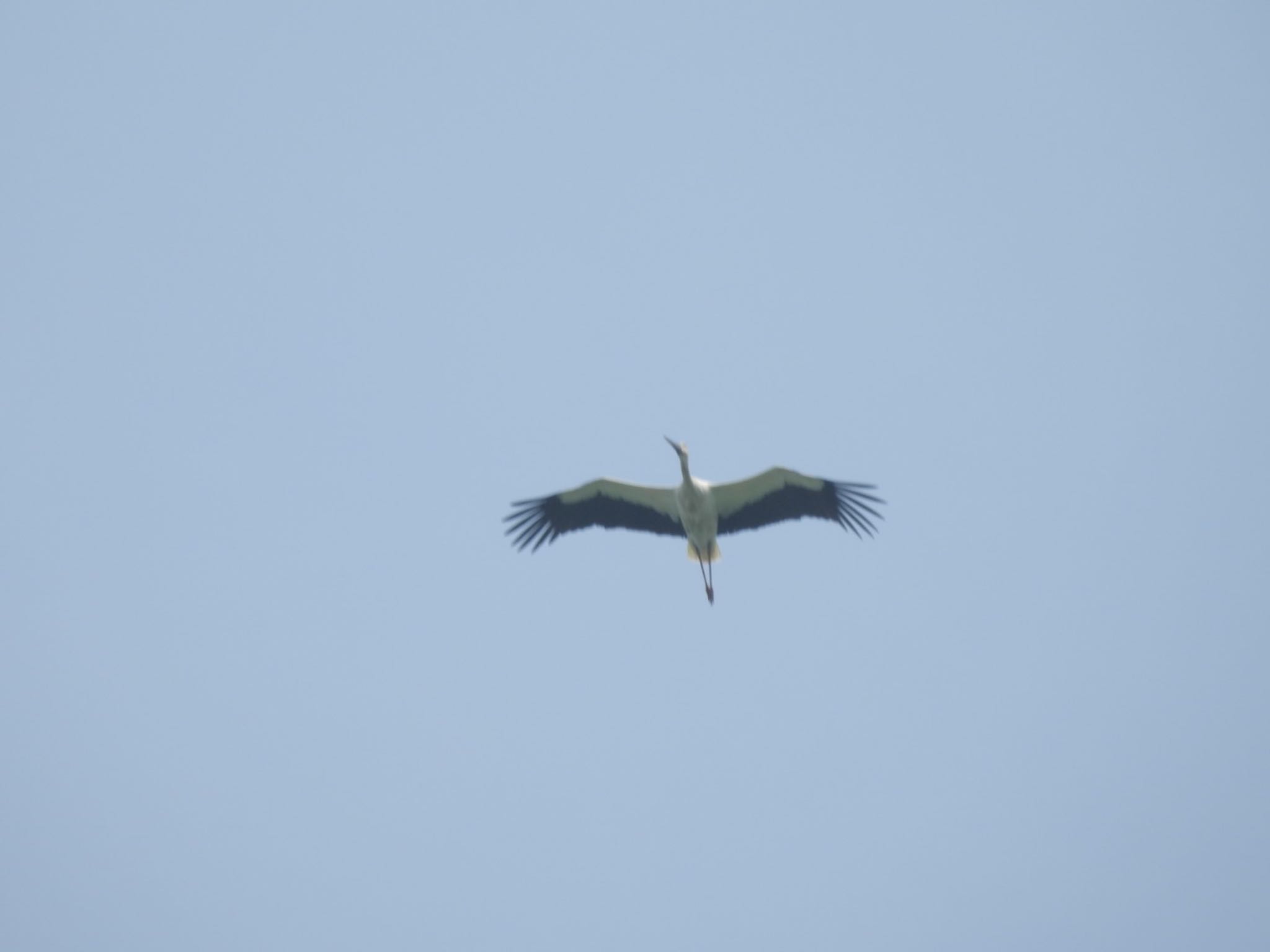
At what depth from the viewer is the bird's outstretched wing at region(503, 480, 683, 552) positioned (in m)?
18.6

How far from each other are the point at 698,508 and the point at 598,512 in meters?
1.22

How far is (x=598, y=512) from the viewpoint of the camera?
18781 millimetres

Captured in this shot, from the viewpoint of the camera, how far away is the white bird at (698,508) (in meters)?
18.1

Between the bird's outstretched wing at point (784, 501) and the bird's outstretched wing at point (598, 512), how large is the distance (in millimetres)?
576

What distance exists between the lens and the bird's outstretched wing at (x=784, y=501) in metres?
18.0

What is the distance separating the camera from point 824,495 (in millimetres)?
18203

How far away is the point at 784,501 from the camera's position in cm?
1845

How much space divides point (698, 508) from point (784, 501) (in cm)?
Answer: 96

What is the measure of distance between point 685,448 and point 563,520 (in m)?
1.58

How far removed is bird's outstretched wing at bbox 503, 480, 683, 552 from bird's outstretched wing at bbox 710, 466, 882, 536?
576mm

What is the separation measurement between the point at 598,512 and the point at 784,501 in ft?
6.46

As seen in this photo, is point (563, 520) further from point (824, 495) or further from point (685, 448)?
point (824, 495)

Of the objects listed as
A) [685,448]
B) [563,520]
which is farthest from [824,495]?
[563,520]

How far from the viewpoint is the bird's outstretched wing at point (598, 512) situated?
18.6m
